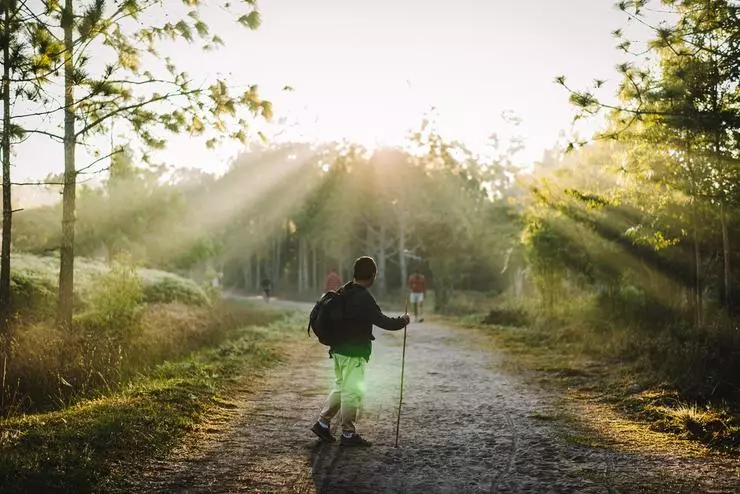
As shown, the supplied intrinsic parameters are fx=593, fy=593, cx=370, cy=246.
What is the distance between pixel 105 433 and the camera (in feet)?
20.0

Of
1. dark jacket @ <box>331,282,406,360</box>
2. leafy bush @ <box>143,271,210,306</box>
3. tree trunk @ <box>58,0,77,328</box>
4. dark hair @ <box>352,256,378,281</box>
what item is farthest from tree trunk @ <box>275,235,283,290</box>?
dark jacket @ <box>331,282,406,360</box>

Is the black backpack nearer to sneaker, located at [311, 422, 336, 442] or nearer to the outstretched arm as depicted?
the outstretched arm

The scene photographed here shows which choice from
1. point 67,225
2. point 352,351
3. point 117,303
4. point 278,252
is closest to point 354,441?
point 352,351

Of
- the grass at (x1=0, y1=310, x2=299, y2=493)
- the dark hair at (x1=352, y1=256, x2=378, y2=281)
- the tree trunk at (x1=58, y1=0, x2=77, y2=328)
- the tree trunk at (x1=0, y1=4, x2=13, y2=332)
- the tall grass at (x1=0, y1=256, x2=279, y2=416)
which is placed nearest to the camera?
the grass at (x1=0, y1=310, x2=299, y2=493)

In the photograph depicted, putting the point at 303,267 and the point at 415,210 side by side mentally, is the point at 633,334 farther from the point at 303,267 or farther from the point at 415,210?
the point at 303,267

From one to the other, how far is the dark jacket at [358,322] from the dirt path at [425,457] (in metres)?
1.07

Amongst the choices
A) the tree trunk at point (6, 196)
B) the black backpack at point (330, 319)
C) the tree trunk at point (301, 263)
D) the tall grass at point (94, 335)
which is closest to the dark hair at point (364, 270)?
the black backpack at point (330, 319)

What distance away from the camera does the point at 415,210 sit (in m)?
44.2

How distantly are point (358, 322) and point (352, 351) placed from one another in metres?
0.33

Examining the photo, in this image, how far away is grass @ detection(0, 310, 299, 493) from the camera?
4.93 m

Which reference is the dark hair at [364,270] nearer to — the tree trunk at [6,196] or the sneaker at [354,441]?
the sneaker at [354,441]

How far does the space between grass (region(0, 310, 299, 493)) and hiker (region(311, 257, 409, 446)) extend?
6.06 feet

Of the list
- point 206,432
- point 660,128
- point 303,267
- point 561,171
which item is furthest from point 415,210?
point 206,432

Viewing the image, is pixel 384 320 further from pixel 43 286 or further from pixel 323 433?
pixel 43 286
